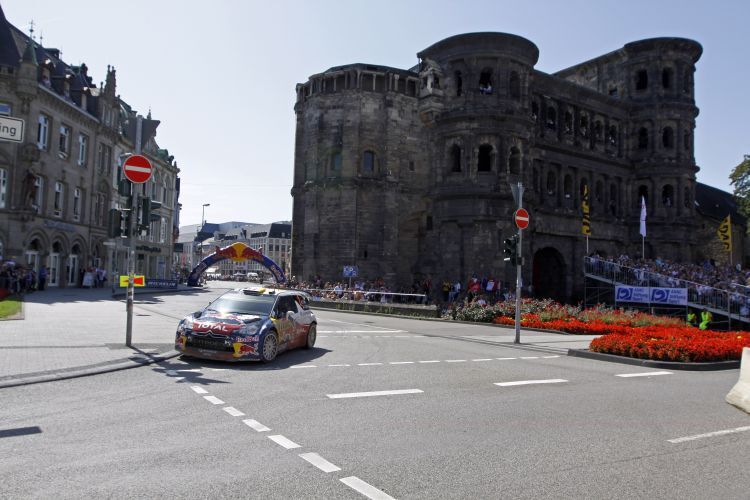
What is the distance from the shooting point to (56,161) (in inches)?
1502

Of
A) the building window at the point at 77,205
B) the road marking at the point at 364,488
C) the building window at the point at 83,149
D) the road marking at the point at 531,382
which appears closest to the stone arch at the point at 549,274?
the road marking at the point at 531,382

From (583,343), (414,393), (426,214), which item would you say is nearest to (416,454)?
(414,393)

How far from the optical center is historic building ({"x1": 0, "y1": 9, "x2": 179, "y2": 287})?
34.4 metres

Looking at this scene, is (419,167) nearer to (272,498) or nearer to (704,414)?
(704,414)

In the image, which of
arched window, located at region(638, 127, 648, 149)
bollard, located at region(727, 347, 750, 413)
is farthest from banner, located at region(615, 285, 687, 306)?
bollard, located at region(727, 347, 750, 413)

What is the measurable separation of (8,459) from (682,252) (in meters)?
47.0

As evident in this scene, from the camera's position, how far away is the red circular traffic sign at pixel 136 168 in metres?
12.5

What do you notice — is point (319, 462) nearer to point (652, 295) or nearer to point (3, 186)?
point (652, 295)

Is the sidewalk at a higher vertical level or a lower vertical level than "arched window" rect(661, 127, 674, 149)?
lower

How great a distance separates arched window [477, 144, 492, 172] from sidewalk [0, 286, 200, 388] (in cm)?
2229

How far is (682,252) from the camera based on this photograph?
44125 mm

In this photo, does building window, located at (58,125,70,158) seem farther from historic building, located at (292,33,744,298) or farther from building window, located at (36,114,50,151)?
historic building, located at (292,33,744,298)

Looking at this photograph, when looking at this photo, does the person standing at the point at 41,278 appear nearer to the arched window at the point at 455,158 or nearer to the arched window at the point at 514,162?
the arched window at the point at 455,158

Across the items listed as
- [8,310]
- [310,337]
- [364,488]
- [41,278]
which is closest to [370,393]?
[364,488]
